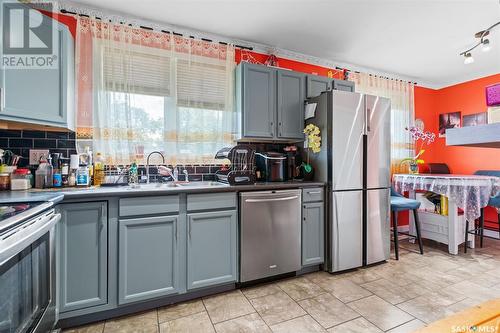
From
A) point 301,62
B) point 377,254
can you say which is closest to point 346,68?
point 301,62

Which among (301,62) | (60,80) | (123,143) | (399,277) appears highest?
(301,62)

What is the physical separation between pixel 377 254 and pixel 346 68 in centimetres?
270

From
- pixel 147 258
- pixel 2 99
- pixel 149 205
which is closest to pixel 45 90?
pixel 2 99

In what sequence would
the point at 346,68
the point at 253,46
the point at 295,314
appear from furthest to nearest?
the point at 346,68, the point at 253,46, the point at 295,314

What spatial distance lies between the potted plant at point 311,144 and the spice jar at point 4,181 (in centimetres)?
265

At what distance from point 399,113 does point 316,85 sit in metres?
2.00

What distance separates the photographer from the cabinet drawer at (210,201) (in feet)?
6.69

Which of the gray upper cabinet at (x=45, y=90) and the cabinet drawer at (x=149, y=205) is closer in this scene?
the gray upper cabinet at (x=45, y=90)

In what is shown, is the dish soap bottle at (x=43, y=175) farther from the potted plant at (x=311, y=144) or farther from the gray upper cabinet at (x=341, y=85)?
the gray upper cabinet at (x=341, y=85)

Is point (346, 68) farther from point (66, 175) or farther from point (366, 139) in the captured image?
point (66, 175)

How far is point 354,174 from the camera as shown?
8.73ft

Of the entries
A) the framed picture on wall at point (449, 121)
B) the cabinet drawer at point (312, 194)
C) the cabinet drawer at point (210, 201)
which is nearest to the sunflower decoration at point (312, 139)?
the cabinet drawer at point (312, 194)

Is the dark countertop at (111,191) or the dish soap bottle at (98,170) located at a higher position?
the dish soap bottle at (98,170)

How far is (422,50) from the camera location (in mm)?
3270
